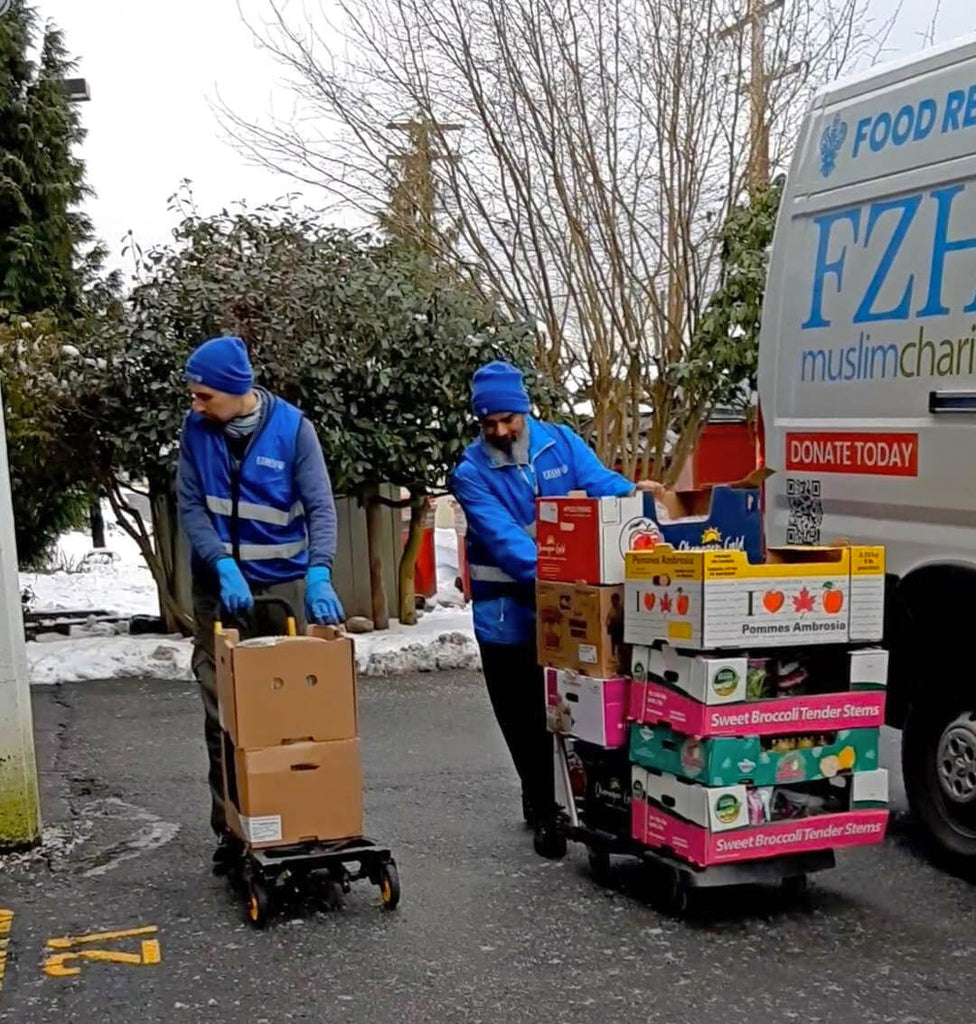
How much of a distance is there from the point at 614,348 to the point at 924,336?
792 centimetres

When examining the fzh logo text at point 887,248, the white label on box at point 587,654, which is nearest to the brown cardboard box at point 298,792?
the white label on box at point 587,654

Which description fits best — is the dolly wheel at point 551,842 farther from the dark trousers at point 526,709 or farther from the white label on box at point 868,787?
the white label on box at point 868,787

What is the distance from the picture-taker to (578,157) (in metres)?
11.9

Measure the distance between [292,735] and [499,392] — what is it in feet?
4.70

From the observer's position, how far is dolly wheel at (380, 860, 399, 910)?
441 cm

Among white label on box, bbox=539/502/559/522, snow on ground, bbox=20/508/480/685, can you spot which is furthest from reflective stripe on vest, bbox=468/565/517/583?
snow on ground, bbox=20/508/480/685

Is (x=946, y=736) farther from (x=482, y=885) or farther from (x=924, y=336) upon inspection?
(x=482, y=885)

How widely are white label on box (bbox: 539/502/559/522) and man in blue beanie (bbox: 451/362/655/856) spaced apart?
210 mm

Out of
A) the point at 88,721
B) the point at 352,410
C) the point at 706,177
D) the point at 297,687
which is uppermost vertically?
the point at 706,177

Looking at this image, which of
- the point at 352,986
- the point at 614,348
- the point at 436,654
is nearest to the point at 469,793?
the point at 352,986

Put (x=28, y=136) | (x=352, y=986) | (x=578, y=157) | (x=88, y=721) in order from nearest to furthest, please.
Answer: (x=352, y=986), (x=88, y=721), (x=578, y=157), (x=28, y=136)

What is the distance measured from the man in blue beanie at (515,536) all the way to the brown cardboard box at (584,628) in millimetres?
231

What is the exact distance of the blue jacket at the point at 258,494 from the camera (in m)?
4.73

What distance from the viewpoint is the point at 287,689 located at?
4.32 meters
